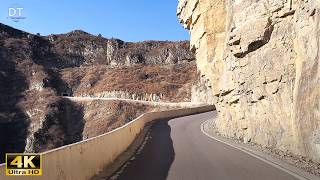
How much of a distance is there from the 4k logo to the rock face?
8.07 m

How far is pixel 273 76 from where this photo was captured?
59.9 ft

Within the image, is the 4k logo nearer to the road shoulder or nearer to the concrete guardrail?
the concrete guardrail

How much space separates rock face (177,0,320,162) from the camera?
46.2 ft

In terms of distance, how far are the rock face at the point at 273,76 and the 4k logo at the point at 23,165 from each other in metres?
8.07

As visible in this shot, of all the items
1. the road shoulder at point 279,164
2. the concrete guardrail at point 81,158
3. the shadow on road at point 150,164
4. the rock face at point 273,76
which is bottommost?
the shadow on road at point 150,164

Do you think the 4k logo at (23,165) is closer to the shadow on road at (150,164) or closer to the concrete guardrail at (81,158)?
the concrete guardrail at (81,158)

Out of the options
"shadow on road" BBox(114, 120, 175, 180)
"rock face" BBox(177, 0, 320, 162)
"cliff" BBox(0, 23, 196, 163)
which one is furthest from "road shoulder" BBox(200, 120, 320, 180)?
"cliff" BBox(0, 23, 196, 163)

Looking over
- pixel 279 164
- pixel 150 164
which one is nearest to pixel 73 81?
pixel 150 164

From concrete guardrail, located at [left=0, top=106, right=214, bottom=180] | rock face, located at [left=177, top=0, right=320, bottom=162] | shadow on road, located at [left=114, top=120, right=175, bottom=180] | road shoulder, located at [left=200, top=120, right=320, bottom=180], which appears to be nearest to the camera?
concrete guardrail, located at [left=0, top=106, right=214, bottom=180]

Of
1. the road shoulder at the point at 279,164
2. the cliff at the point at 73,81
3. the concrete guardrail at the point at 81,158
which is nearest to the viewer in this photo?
the concrete guardrail at the point at 81,158

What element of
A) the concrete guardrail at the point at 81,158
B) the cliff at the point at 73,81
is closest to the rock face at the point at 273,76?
the concrete guardrail at the point at 81,158

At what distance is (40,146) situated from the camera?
7744cm

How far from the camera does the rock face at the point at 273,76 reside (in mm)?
14078

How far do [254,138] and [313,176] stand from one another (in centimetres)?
889
